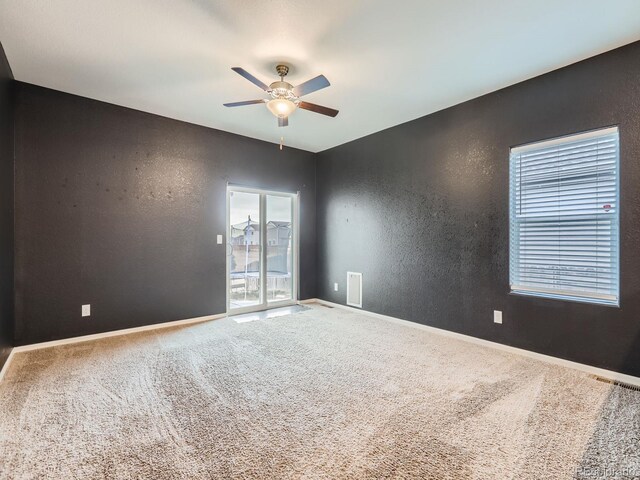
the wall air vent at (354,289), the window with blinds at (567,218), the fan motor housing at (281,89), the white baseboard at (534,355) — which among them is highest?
the fan motor housing at (281,89)

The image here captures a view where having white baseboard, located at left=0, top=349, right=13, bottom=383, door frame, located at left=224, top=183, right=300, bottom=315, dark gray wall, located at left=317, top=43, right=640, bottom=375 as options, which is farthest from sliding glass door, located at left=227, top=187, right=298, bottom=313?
white baseboard, located at left=0, top=349, right=13, bottom=383

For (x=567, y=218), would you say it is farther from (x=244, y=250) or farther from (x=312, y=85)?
(x=244, y=250)

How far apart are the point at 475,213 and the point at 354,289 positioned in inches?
87.5

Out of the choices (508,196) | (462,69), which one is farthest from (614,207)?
(462,69)

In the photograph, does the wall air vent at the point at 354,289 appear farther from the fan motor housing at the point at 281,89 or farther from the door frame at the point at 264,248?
the fan motor housing at the point at 281,89

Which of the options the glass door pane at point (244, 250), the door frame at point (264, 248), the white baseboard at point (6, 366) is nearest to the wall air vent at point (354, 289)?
the door frame at point (264, 248)

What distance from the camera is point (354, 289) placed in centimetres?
505

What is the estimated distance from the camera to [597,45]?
257 centimetres

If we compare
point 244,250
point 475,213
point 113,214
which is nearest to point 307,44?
point 475,213

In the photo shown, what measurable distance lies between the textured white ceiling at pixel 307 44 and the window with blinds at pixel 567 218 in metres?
0.81

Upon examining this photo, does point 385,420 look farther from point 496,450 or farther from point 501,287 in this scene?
point 501,287

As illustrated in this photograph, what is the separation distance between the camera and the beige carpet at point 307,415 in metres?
1.60

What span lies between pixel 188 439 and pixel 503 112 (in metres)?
4.01

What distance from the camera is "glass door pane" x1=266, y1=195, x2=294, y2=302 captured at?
17.5ft
